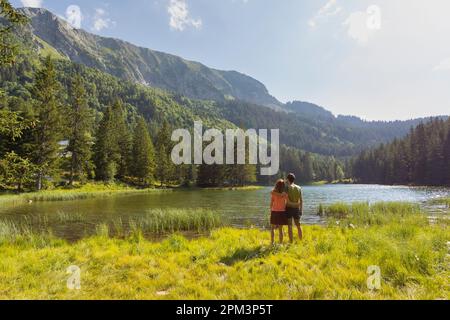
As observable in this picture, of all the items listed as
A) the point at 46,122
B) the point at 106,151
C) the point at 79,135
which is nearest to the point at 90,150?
the point at 106,151

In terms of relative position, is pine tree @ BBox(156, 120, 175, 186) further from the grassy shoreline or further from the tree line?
the tree line

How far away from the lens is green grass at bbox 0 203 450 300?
6324 millimetres

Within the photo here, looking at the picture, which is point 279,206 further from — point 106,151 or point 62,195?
point 106,151

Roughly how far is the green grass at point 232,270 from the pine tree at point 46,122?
37659mm

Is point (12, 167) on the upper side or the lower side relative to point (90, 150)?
lower

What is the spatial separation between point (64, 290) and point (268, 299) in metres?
4.73

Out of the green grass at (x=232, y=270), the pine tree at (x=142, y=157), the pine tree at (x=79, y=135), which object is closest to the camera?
the green grass at (x=232, y=270)

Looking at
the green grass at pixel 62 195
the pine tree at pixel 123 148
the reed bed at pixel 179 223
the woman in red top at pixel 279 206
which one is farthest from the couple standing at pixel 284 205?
the pine tree at pixel 123 148

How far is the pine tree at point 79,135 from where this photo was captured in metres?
52.8

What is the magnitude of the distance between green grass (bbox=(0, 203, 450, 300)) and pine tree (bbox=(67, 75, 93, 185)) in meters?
44.8

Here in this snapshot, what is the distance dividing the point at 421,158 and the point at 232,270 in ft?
334

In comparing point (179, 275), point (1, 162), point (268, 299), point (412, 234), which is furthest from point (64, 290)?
point (412, 234)

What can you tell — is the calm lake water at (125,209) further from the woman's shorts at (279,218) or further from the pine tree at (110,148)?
the pine tree at (110,148)

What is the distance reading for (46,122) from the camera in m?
44.8
